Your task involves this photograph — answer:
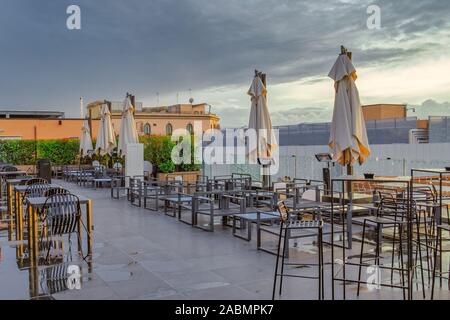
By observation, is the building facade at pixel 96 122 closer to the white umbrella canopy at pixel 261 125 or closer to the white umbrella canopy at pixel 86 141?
the white umbrella canopy at pixel 86 141

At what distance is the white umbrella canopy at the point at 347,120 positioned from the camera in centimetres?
704

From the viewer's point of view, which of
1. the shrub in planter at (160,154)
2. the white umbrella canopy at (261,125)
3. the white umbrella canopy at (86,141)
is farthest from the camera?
the white umbrella canopy at (86,141)

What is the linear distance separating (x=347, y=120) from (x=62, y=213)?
4.43m

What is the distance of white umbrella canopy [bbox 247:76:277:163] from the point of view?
369 inches

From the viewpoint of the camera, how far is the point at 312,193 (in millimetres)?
8445

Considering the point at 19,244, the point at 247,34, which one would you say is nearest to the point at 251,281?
the point at 19,244

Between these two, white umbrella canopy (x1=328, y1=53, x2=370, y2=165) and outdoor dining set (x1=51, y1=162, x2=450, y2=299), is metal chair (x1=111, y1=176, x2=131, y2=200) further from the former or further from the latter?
white umbrella canopy (x1=328, y1=53, x2=370, y2=165)

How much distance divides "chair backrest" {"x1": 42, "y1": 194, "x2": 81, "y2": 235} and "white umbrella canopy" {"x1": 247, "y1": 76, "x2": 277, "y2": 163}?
466cm

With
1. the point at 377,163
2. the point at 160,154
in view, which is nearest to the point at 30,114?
the point at 160,154

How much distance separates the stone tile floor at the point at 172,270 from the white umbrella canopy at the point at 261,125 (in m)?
2.38

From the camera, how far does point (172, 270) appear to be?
499cm

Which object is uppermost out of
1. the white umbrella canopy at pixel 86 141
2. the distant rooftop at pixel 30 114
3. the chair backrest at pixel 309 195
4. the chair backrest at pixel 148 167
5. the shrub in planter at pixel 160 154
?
the distant rooftop at pixel 30 114

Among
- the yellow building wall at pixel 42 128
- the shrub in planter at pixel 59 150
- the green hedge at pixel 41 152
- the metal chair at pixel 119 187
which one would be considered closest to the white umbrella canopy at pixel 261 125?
the metal chair at pixel 119 187
